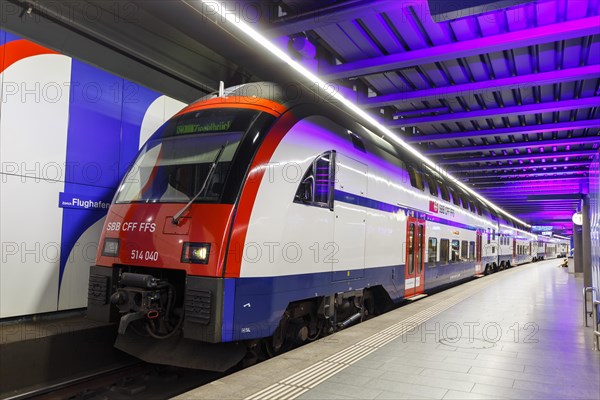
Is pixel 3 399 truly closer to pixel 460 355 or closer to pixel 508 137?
pixel 460 355

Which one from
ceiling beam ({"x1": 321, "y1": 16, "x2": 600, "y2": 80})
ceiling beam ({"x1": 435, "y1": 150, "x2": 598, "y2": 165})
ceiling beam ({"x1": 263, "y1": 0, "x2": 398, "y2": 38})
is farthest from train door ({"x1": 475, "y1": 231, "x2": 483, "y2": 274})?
ceiling beam ({"x1": 263, "y1": 0, "x2": 398, "y2": 38})

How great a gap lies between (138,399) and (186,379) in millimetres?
684

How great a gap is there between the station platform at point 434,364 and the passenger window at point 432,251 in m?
2.49

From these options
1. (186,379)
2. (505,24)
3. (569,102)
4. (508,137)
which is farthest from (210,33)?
(508,137)

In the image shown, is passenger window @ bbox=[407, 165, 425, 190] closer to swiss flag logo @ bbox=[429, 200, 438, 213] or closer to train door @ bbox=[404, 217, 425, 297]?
swiss flag logo @ bbox=[429, 200, 438, 213]

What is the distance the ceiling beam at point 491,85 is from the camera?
655 centimetres

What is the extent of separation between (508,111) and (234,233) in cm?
686

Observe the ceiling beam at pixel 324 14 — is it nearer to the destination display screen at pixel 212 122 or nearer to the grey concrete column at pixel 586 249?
the destination display screen at pixel 212 122

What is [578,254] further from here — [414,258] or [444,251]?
[414,258]

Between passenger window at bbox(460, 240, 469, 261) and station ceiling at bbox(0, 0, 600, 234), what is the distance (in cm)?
452

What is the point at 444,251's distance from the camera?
11.2 m

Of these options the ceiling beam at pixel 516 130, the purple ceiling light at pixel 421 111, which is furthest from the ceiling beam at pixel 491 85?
the ceiling beam at pixel 516 130

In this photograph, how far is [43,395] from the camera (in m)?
4.54

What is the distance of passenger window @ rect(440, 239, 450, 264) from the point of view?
11.0 meters
